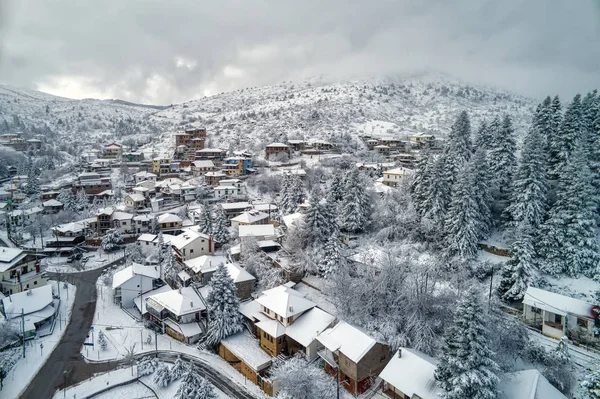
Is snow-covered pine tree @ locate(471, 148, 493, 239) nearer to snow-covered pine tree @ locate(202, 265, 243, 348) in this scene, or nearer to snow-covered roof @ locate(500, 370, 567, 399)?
snow-covered roof @ locate(500, 370, 567, 399)

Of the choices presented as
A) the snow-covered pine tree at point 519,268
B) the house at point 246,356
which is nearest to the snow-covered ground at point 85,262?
the house at point 246,356

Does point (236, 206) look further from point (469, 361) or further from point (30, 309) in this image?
point (469, 361)

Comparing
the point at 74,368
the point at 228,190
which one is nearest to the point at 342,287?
the point at 74,368

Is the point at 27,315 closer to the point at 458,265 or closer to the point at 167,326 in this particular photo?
the point at 167,326

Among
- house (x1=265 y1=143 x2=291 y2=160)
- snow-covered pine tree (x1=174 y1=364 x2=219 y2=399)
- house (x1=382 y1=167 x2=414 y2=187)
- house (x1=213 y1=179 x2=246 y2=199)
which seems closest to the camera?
snow-covered pine tree (x1=174 y1=364 x2=219 y2=399)

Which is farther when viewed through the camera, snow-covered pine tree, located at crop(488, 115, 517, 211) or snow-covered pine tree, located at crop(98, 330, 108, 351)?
snow-covered pine tree, located at crop(488, 115, 517, 211)

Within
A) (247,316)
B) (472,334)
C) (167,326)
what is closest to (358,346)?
(472,334)

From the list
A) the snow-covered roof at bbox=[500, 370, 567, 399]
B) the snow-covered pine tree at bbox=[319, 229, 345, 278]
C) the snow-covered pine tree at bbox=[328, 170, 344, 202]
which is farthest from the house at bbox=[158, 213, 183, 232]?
the snow-covered roof at bbox=[500, 370, 567, 399]
